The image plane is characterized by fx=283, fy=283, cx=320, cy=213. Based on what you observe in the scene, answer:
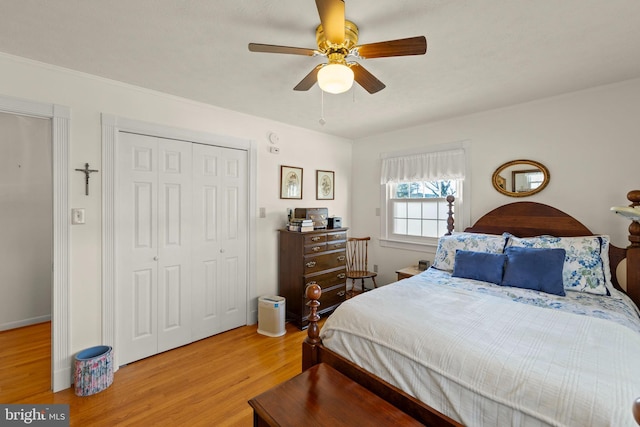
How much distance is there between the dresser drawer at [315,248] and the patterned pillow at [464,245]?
1247mm

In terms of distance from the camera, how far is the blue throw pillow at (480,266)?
236cm

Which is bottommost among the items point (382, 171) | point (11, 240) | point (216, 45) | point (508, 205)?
point (11, 240)

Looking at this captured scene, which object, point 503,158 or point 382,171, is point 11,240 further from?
point 503,158

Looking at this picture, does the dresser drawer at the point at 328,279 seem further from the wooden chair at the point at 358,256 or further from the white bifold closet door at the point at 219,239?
the white bifold closet door at the point at 219,239

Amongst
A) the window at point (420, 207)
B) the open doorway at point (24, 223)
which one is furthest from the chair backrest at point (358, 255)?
the open doorway at point (24, 223)

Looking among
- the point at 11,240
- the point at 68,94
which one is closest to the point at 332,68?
the point at 68,94

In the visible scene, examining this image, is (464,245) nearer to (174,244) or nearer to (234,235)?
(234,235)

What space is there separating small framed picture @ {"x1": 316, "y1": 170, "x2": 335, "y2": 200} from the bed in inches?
75.4

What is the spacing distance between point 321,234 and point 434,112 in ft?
6.11

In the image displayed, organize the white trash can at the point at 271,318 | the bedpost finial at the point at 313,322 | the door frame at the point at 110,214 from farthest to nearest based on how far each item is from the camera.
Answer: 1. the white trash can at the point at 271,318
2. the door frame at the point at 110,214
3. the bedpost finial at the point at 313,322

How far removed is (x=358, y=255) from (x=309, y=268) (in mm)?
1286

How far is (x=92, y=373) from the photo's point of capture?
6.75ft

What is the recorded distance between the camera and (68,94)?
216 centimetres

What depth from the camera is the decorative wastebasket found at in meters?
2.04
